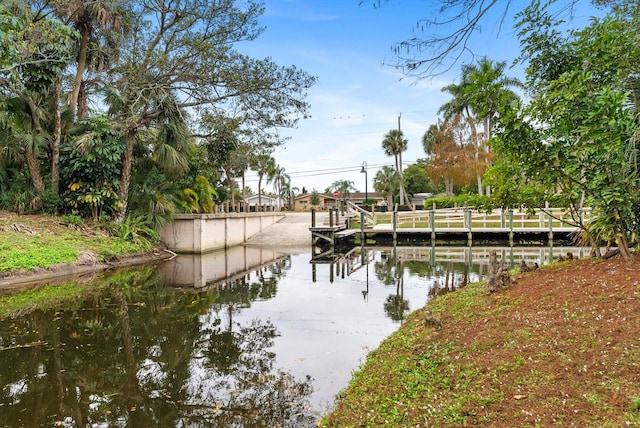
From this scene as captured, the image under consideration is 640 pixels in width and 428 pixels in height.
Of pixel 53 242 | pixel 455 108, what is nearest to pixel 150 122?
pixel 53 242

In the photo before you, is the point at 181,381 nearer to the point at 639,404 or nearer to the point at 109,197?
the point at 639,404

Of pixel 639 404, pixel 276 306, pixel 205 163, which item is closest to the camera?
pixel 639 404

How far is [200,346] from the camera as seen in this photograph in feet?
18.4

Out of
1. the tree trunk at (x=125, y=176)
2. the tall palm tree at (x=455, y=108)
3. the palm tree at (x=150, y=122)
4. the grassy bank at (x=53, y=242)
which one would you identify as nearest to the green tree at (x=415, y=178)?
the tall palm tree at (x=455, y=108)

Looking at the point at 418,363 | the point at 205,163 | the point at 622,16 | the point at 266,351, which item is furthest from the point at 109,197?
the point at 622,16

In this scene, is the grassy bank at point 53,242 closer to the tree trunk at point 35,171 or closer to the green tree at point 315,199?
the tree trunk at point 35,171

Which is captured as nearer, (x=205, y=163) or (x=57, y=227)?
(x=57, y=227)

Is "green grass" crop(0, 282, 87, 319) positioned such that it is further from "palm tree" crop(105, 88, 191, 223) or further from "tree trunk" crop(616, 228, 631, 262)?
"tree trunk" crop(616, 228, 631, 262)

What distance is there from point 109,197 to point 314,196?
51.9 m

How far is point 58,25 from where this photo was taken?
8.66m

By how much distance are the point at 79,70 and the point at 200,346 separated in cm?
1424

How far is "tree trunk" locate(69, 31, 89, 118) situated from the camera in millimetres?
15039

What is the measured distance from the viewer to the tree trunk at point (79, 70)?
49.3 ft

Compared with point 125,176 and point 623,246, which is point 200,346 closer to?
point 623,246
